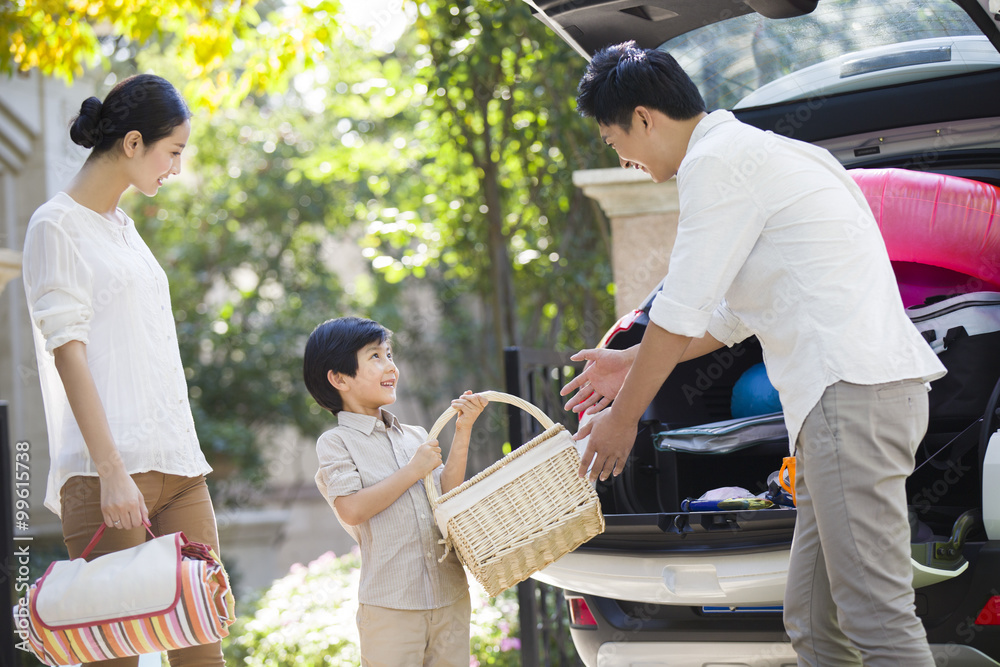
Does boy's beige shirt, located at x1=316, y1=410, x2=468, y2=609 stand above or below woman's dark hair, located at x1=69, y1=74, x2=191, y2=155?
below

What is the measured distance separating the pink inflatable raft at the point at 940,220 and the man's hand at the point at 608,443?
1.04m

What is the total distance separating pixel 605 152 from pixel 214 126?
5759 mm

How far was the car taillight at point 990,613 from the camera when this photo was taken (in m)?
2.06

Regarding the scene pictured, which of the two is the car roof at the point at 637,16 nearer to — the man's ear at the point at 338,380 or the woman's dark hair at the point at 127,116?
the woman's dark hair at the point at 127,116

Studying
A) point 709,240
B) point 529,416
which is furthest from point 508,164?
point 709,240

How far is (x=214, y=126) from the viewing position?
386 inches

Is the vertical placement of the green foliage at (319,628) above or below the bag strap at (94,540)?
below

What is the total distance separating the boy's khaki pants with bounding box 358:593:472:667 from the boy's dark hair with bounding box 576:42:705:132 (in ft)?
4.20

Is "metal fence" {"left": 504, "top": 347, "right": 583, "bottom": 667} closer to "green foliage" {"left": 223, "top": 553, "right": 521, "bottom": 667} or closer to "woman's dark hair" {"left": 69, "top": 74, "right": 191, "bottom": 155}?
"green foliage" {"left": 223, "top": 553, "right": 521, "bottom": 667}

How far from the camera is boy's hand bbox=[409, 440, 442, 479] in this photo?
7.70ft

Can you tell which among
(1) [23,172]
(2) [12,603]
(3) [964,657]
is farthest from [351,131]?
(3) [964,657]

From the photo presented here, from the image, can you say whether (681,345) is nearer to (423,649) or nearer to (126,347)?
(423,649)

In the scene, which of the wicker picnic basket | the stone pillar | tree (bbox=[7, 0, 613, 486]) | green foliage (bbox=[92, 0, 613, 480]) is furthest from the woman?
green foliage (bbox=[92, 0, 613, 480])

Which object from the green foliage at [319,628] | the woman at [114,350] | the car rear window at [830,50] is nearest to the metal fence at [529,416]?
the green foliage at [319,628]
